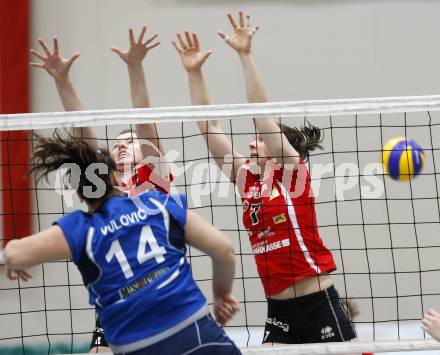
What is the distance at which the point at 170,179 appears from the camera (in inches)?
164

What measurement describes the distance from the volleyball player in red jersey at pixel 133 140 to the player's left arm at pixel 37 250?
53.9 inches

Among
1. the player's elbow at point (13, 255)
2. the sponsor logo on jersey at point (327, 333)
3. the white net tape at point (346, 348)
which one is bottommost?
the white net tape at point (346, 348)

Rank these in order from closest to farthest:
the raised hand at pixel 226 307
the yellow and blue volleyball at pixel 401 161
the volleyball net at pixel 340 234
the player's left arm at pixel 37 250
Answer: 1. the player's left arm at pixel 37 250
2. the raised hand at pixel 226 307
3. the yellow and blue volleyball at pixel 401 161
4. the volleyball net at pixel 340 234

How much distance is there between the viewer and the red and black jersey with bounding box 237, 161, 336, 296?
3980mm

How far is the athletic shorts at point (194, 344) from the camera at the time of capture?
252 cm

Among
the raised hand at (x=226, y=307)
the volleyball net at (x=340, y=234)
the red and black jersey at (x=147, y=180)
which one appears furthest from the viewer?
the volleyball net at (x=340, y=234)

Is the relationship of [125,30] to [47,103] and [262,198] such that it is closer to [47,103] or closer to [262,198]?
[47,103]

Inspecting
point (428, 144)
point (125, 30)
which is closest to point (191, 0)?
point (125, 30)

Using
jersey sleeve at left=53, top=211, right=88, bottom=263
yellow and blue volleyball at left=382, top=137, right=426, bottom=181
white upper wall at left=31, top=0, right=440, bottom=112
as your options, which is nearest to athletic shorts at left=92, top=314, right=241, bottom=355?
jersey sleeve at left=53, top=211, right=88, bottom=263

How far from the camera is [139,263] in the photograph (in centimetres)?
255

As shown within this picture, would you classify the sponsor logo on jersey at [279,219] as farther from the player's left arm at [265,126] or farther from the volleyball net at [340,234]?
the volleyball net at [340,234]

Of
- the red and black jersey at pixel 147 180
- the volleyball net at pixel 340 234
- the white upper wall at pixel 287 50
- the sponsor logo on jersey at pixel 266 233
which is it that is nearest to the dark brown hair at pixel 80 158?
the red and black jersey at pixel 147 180

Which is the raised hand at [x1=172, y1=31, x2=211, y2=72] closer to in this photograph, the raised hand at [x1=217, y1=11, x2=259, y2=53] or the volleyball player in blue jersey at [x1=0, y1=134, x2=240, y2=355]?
the raised hand at [x1=217, y1=11, x2=259, y2=53]

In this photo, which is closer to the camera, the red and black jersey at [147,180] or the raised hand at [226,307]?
the raised hand at [226,307]
